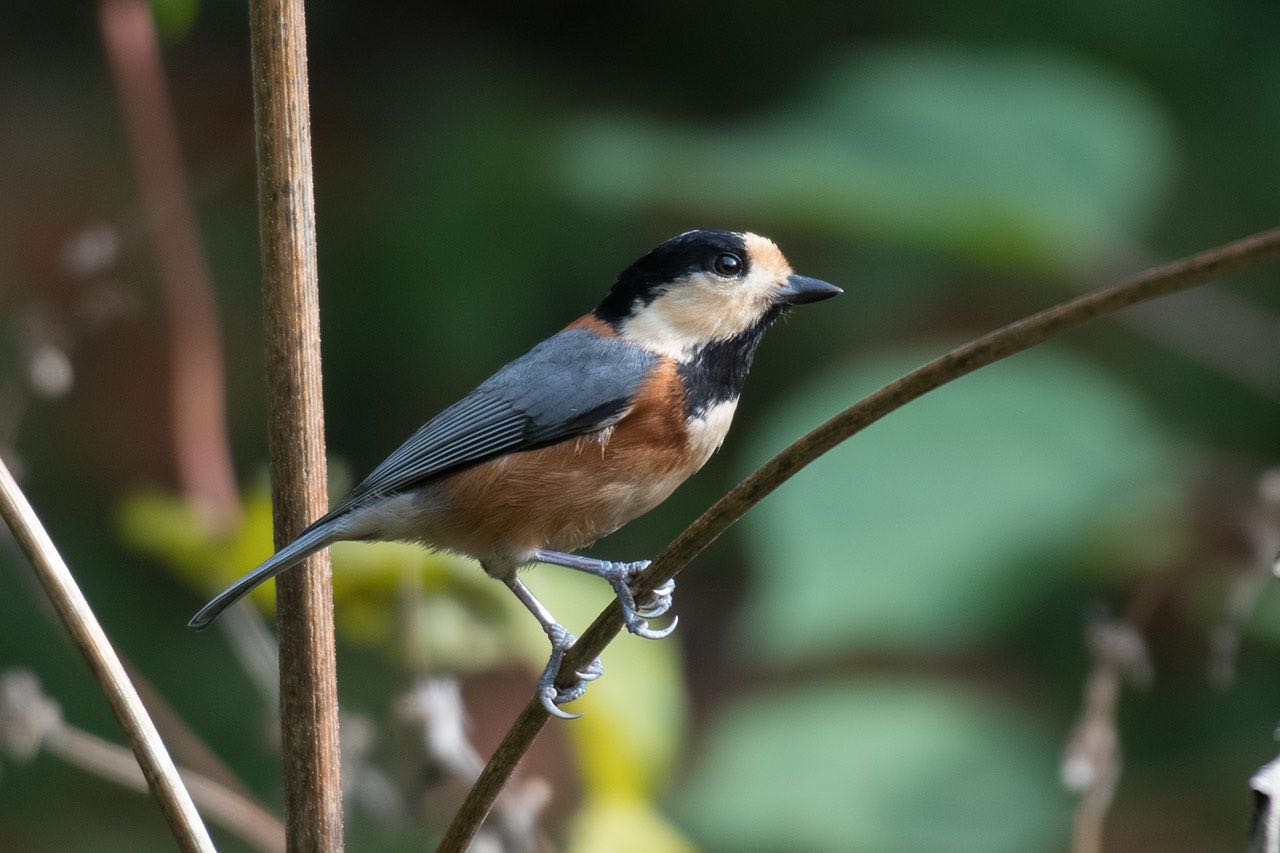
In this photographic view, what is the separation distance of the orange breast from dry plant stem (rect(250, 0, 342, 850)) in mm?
723

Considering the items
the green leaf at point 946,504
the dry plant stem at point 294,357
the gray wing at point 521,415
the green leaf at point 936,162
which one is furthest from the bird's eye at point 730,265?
the dry plant stem at point 294,357

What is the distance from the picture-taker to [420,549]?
2.26 metres

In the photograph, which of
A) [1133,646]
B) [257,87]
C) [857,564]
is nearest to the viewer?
[257,87]

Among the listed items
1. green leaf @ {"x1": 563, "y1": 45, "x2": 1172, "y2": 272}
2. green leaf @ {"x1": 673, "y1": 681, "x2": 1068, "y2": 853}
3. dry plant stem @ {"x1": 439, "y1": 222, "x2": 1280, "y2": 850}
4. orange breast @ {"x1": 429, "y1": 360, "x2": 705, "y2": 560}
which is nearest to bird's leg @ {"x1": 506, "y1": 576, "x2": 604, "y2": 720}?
orange breast @ {"x1": 429, "y1": 360, "x2": 705, "y2": 560}

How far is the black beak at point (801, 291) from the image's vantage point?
2322mm

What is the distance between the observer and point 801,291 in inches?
92.7

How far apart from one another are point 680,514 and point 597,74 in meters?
1.34

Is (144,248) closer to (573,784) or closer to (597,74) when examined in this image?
(597,74)

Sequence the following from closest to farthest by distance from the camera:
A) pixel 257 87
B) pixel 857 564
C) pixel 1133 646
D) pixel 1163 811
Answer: pixel 257 87, pixel 1133 646, pixel 857 564, pixel 1163 811

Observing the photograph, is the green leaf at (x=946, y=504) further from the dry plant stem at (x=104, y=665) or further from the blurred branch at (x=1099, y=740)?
the dry plant stem at (x=104, y=665)

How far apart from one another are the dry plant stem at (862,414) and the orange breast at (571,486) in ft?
2.06

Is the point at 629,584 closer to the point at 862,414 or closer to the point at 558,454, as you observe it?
the point at 558,454

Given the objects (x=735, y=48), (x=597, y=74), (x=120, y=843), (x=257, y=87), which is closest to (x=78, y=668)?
(x=120, y=843)

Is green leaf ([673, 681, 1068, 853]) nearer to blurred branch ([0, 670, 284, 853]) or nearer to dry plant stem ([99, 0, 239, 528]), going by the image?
blurred branch ([0, 670, 284, 853])
